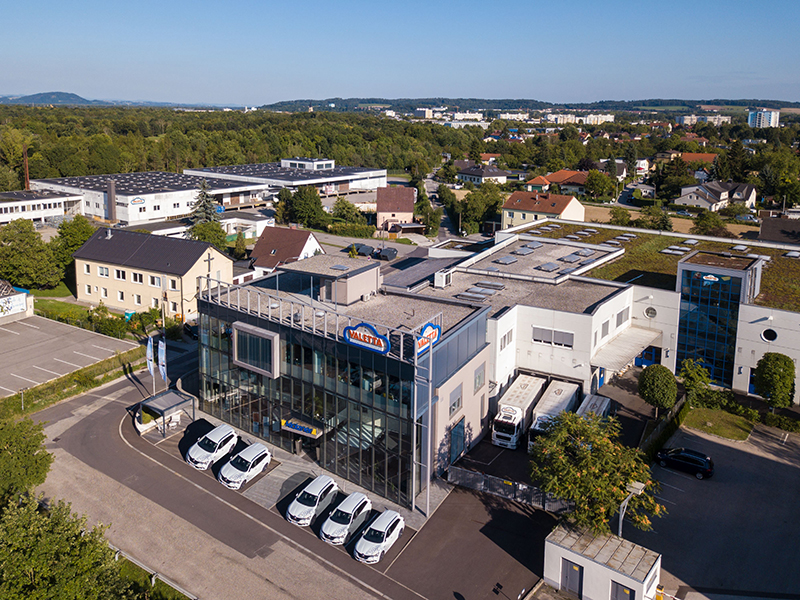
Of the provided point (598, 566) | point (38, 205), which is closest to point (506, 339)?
point (598, 566)

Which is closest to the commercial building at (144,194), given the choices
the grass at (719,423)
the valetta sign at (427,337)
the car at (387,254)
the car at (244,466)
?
the car at (387,254)

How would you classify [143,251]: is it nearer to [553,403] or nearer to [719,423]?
[553,403]

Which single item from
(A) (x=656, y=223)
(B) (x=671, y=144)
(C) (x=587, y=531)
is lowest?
(C) (x=587, y=531)

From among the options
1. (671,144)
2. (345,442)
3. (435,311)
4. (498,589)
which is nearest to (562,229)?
(435,311)

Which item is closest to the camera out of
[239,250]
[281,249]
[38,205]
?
[281,249]

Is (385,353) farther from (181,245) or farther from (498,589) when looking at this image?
(181,245)

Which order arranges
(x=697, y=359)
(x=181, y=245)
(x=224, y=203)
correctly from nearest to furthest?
(x=697, y=359)
(x=181, y=245)
(x=224, y=203)
